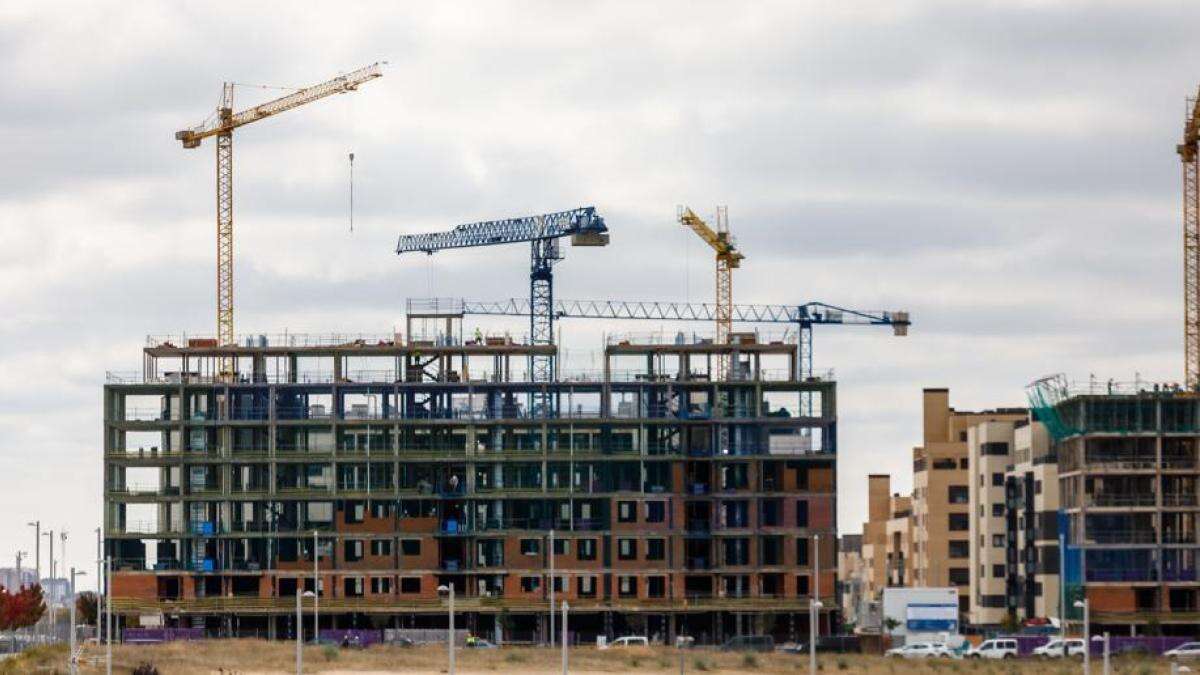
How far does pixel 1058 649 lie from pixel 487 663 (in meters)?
48.7

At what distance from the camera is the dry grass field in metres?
165

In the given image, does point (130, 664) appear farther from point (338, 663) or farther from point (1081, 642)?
point (1081, 642)

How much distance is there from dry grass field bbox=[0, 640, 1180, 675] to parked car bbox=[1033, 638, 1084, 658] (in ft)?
22.9

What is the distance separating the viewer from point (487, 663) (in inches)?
6860

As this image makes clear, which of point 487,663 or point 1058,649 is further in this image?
point 1058,649

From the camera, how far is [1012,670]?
6777 inches

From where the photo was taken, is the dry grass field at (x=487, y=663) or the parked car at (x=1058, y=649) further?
the parked car at (x=1058, y=649)

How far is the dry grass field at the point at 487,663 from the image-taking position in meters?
165

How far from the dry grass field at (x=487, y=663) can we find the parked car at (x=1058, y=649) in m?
6.98

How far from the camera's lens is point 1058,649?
197875 mm

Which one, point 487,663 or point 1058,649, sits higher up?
point 487,663

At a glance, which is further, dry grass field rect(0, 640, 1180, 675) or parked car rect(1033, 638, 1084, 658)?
parked car rect(1033, 638, 1084, 658)

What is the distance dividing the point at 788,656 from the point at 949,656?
A: 15001mm

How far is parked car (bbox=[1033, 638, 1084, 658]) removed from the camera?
7712 inches
